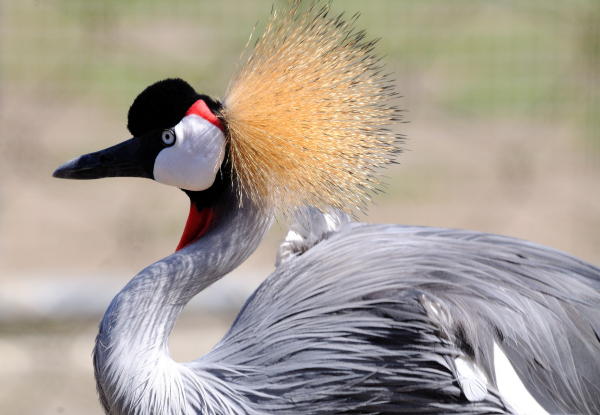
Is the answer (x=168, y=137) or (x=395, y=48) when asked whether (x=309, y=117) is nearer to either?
(x=168, y=137)

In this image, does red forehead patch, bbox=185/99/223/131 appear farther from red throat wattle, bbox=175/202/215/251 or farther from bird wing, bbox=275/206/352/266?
bird wing, bbox=275/206/352/266

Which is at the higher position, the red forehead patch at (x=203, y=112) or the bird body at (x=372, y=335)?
the red forehead patch at (x=203, y=112)

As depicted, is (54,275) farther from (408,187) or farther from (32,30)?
(32,30)

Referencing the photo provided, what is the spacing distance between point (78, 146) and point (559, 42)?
1781 millimetres

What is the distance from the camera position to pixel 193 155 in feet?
5.13

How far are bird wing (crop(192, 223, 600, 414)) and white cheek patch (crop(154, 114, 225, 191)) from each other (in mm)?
225

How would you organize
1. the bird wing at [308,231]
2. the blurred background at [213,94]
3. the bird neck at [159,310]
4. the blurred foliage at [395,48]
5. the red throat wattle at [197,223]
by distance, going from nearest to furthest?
the bird neck at [159,310], the red throat wattle at [197,223], the bird wing at [308,231], the blurred background at [213,94], the blurred foliage at [395,48]

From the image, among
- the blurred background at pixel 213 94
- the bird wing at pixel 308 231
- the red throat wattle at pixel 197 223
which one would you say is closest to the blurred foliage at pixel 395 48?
the blurred background at pixel 213 94

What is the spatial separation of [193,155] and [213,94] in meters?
1.77

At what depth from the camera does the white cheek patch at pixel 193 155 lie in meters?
1.57

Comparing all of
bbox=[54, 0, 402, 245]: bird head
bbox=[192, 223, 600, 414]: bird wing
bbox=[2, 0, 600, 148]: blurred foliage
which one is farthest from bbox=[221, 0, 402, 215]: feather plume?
bbox=[2, 0, 600, 148]: blurred foliage

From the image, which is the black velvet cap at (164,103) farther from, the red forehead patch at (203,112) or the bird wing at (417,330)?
the bird wing at (417,330)

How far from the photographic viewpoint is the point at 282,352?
1586 mm

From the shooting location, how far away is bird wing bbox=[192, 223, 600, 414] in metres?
1.52
